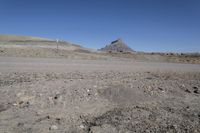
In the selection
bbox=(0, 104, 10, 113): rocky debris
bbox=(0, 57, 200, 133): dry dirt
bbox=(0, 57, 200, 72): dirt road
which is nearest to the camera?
bbox=(0, 57, 200, 133): dry dirt

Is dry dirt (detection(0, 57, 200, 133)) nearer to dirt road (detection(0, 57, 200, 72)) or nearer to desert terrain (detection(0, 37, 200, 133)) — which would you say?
desert terrain (detection(0, 37, 200, 133))

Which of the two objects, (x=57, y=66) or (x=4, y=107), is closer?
(x=4, y=107)

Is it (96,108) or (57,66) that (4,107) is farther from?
(57,66)

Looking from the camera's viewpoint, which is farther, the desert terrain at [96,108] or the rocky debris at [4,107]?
the rocky debris at [4,107]

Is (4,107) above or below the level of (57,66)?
below

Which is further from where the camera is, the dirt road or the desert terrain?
the dirt road

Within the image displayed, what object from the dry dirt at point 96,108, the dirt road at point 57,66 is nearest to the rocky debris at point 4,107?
the dry dirt at point 96,108

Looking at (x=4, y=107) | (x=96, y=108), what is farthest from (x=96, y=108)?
(x=4, y=107)

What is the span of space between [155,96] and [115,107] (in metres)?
1.66

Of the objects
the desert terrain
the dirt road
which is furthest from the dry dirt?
the dirt road

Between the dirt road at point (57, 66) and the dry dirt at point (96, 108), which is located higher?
the dirt road at point (57, 66)

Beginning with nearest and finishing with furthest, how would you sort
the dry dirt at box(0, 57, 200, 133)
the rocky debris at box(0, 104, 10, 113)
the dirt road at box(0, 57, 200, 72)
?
the dry dirt at box(0, 57, 200, 133) → the rocky debris at box(0, 104, 10, 113) → the dirt road at box(0, 57, 200, 72)

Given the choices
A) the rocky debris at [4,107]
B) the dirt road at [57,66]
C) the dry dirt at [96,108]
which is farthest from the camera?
the dirt road at [57,66]

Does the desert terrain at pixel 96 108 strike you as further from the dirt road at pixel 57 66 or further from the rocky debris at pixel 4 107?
the dirt road at pixel 57 66
